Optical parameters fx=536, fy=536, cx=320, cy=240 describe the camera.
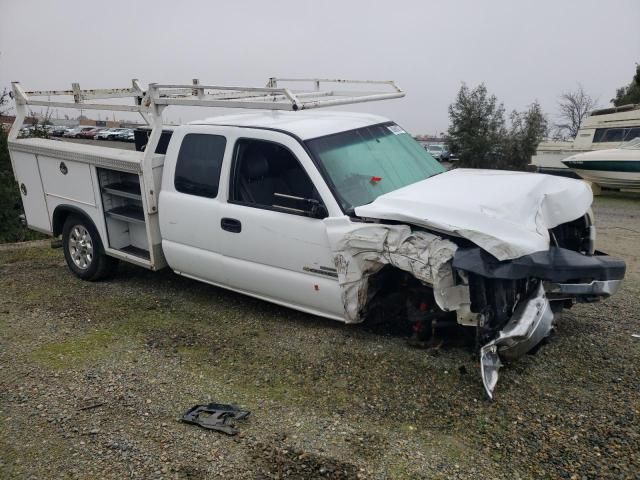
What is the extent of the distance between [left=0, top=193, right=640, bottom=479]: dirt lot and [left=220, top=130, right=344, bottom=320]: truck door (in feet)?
1.27

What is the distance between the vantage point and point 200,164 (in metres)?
5.00

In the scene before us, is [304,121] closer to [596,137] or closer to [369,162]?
[369,162]

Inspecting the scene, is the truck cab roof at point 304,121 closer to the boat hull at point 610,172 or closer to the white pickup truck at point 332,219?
the white pickup truck at point 332,219

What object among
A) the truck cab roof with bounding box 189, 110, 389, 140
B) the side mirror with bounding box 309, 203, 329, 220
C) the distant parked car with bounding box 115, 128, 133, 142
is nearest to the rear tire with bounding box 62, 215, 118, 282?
the truck cab roof with bounding box 189, 110, 389, 140

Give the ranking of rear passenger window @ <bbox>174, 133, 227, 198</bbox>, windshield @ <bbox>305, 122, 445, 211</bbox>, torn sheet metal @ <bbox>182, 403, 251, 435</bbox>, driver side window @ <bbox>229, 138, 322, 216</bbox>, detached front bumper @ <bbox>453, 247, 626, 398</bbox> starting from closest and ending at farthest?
torn sheet metal @ <bbox>182, 403, 251, 435</bbox>, detached front bumper @ <bbox>453, 247, 626, 398</bbox>, windshield @ <bbox>305, 122, 445, 211</bbox>, driver side window @ <bbox>229, 138, 322, 216</bbox>, rear passenger window @ <bbox>174, 133, 227, 198</bbox>

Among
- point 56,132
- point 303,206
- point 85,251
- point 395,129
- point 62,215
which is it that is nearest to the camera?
point 303,206

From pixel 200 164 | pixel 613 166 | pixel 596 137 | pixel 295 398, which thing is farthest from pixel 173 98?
pixel 596 137

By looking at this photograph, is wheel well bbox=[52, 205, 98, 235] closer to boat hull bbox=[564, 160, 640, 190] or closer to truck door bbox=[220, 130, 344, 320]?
truck door bbox=[220, 130, 344, 320]

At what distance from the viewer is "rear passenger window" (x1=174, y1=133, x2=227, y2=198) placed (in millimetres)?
4871

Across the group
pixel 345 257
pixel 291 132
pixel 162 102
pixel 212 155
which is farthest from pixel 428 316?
pixel 162 102

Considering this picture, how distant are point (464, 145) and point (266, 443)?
2855 cm

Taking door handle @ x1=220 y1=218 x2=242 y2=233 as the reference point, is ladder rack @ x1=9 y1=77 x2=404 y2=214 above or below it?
above

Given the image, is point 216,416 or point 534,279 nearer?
point 216,416

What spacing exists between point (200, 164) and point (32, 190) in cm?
278
